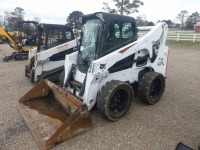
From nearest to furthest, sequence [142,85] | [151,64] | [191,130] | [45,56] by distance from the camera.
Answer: [191,130] < [142,85] < [151,64] < [45,56]

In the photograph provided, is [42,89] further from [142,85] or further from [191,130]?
[191,130]

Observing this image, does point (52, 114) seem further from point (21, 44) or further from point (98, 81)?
point (21, 44)

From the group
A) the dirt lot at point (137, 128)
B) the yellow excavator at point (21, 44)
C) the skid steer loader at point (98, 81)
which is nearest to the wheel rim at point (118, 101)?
the skid steer loader at point (98, 81)

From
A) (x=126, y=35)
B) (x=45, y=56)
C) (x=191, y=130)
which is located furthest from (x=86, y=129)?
(x=45, y=56)

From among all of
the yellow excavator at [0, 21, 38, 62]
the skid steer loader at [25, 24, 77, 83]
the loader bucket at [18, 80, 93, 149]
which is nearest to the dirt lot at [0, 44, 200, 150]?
the loader bucket at [18, 80, 93, 149]

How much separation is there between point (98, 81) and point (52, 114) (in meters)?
1.21

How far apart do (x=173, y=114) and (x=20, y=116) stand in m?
3.40

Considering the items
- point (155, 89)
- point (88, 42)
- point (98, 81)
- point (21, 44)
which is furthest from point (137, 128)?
point (21, 44)

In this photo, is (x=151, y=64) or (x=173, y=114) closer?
(x=173, y=114)

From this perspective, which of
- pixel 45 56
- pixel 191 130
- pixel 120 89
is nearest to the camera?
pixel 191 130

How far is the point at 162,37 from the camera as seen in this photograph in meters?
5.50

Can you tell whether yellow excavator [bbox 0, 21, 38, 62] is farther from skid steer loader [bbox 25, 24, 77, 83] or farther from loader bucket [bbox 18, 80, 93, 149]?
loader bucket [bbox 18, 80, 93, 149]

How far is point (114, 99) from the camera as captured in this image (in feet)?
14.2

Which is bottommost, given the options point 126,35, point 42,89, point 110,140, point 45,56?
point 110,140
